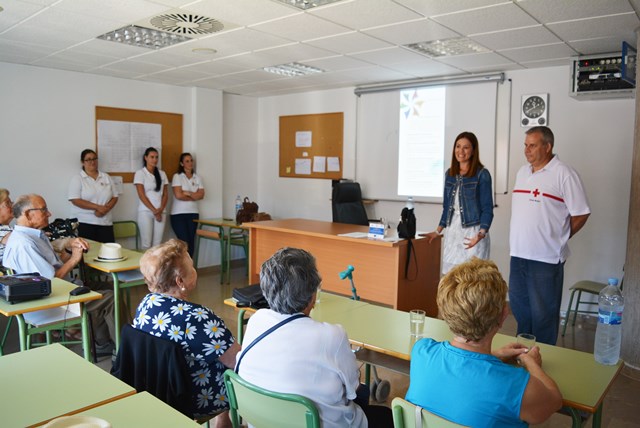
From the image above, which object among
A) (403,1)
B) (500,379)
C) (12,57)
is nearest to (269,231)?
(403,1)

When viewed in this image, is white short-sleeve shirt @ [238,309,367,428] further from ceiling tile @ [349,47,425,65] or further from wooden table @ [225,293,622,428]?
ceiling tile @ [349,47,425,65]

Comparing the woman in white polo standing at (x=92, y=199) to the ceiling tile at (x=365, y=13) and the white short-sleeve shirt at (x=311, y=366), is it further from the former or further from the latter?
the white short-sleeve shirt at (x=311, y=366)

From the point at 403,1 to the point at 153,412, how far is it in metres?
2.85

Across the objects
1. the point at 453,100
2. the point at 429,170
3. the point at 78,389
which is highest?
the point at 453,100

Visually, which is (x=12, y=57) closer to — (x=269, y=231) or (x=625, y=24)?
(x=269, y=231)

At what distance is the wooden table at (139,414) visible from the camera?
1.42m

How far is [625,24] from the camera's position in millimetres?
3689

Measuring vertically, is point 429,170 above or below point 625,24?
below

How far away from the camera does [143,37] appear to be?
4492 mm

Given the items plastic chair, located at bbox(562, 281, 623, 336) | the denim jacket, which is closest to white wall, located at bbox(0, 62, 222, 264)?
the denim jacket

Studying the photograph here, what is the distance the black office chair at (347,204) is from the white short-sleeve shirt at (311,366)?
4.03m

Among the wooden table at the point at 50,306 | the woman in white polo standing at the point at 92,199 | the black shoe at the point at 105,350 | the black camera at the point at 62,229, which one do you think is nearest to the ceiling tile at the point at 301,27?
the wooden table at the point at 50,306

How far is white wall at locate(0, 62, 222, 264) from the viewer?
5.45m

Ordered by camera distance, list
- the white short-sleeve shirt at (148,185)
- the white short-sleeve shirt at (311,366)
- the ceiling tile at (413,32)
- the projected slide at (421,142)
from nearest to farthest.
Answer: the white short-sleeve shirt at (311,366)
the ceiling tile at (413,32)
the projected slide at (421,142)
the white short-sleeve shirt at (148,185)
